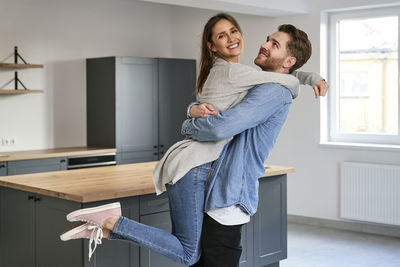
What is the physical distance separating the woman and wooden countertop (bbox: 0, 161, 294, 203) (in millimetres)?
585

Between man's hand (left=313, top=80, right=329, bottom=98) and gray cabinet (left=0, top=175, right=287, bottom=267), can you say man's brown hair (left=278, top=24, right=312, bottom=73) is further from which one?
gray cabinet (left=0, top=175, right=287, bottom=267)

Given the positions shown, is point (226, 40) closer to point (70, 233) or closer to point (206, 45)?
point (206, 45)

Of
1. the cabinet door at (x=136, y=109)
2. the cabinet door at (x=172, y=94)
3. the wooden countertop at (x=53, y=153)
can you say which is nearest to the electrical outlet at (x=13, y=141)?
the wooden countertop at (x=53, y=153)

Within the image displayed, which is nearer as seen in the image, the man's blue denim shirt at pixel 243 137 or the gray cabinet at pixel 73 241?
the man's blue denim shirt at pixel 243 137

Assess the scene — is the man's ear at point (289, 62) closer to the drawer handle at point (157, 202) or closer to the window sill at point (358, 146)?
the drawer handle at point (157, 202)

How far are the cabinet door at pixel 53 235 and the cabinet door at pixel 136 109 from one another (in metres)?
3.11

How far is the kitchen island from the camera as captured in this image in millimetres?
3139

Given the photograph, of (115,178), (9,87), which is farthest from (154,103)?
(115,178)

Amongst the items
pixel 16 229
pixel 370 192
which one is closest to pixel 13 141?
pixel 16 229

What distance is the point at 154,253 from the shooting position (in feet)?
11.2

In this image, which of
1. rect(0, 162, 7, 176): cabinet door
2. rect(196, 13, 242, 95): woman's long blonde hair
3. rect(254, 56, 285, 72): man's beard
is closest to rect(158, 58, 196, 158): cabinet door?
rect(0, 162, 7, 176): cabinet door

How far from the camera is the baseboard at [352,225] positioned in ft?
19.2

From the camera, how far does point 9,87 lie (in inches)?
242

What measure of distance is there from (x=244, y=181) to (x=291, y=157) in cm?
411
